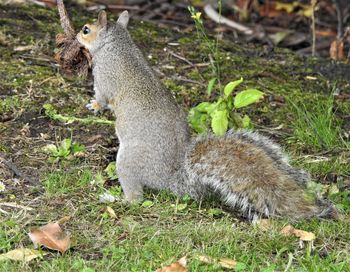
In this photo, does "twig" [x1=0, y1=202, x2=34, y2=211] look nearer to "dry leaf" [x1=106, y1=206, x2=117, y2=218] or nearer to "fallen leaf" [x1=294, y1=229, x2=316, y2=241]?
"dry leaf" [x1=106, y1=206, x2=117, y2=218]

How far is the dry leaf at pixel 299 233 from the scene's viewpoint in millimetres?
3486

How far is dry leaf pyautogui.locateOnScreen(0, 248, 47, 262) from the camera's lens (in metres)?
3.22

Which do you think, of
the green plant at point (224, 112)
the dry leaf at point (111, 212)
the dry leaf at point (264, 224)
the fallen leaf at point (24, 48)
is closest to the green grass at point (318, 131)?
the green plant at point (224, 112)

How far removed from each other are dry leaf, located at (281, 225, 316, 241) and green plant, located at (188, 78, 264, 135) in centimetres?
77

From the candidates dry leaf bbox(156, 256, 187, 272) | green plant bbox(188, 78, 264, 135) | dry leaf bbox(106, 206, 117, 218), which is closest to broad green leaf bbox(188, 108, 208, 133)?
green plant bbox(188, 78, 264, 135)

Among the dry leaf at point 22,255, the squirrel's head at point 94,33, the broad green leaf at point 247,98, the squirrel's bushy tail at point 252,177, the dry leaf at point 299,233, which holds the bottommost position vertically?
the dry leaf at point 22,255

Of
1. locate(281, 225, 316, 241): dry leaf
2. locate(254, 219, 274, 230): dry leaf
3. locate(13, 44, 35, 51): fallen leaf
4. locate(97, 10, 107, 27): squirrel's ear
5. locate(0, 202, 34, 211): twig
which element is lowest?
locate(0, 202, 34, 211): twig

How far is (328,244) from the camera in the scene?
352 centimetres

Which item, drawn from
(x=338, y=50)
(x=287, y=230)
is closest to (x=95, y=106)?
(x=287, y=230)

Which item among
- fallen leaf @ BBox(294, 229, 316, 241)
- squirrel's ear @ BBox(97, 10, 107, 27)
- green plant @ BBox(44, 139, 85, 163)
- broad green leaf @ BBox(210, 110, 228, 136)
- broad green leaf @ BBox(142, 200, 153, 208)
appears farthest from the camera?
squirrel's ear @ BBox(97, 10, 107, 27)

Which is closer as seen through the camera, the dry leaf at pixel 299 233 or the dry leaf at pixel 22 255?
the dry leaf at pixel 22 255

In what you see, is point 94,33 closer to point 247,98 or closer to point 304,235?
point 247,98

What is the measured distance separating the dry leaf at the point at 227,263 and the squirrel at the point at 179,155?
42 centimetres

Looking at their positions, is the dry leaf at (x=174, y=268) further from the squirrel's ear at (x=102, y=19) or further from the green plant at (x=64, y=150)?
the squirrel's ear at (x=102, y=19)
